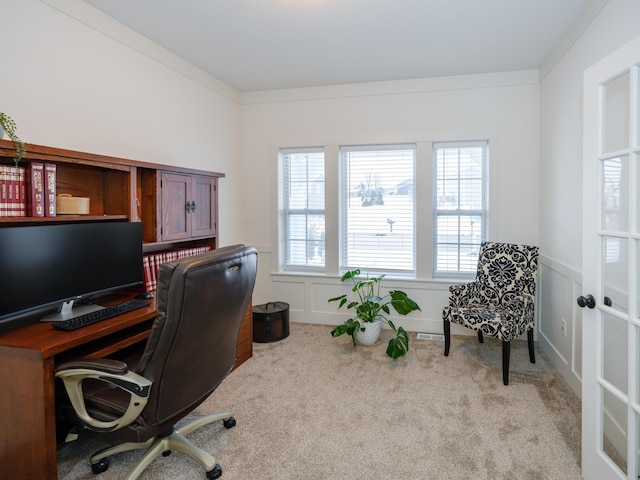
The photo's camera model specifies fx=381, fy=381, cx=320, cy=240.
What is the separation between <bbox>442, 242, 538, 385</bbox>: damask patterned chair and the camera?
290 centimetres

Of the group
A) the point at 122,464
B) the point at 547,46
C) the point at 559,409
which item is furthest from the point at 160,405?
the point at 547,46

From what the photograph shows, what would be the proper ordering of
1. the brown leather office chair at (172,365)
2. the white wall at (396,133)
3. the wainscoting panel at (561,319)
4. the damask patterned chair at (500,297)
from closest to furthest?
1. the brown leather office chair at (172,365)
2. the wainscoting panel at (561,319)
3. the damask patterned chair at (500,297)
4. the white wall at (396,133)

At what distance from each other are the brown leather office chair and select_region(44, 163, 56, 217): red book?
85cm

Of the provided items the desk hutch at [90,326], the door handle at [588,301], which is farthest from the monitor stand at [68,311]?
the door handle at [588,301]

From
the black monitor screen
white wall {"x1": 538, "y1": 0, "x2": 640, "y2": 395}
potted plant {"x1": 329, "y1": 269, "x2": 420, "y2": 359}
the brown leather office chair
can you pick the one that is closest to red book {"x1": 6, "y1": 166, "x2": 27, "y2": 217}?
the black monitor screen

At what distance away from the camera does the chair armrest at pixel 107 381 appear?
1.52 meters

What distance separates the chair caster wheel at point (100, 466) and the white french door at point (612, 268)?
2319mm

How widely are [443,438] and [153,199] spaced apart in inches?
95.1

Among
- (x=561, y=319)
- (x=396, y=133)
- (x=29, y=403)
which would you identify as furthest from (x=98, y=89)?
(x=561, y=319)

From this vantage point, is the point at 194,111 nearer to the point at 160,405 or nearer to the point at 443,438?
the point at 160,405

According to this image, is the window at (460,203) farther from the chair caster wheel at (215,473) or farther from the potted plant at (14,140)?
the potted plant at (14,140)

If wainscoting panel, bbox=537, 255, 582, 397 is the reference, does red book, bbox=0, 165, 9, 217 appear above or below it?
above

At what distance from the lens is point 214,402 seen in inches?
100

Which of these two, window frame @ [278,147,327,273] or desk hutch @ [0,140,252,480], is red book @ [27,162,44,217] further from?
window frame @ [278,147,327,273]
